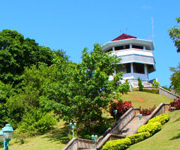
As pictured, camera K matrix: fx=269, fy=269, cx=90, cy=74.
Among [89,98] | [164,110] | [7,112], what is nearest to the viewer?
[89,98]

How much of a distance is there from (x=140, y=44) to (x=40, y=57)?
2210 centimetres

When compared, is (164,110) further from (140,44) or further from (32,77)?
(140,44)

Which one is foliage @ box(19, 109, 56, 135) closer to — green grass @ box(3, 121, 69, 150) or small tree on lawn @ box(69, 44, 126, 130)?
green grass @ box(3, 121, 69, 150)

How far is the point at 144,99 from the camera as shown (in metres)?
36.6

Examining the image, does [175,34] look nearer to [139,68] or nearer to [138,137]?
[138,137]

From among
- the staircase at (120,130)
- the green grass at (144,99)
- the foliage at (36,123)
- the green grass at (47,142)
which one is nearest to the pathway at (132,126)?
the staircase at (120,130)

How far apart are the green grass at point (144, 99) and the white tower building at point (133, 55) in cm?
912

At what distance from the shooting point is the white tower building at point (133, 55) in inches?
2007

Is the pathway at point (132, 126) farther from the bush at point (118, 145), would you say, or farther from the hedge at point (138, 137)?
the bush at point (118, 145)

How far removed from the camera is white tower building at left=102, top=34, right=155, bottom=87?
51.0 m

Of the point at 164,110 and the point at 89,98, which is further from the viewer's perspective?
the point at 164,110

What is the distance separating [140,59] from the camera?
5172 cm

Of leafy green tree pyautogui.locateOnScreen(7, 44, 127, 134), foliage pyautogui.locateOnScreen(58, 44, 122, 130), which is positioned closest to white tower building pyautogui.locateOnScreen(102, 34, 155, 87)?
leafy green tree pyautogui.locateOnScreen(7, 44, 127, 134)

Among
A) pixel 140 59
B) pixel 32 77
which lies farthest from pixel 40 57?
pixel 140 59
